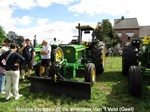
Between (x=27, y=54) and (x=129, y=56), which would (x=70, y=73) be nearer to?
(x=27, y=54)

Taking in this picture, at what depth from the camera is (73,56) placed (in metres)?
5.92

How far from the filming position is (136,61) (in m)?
5.96

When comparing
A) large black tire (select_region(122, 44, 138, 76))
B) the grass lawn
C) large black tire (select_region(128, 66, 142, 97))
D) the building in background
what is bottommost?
the grass lawn

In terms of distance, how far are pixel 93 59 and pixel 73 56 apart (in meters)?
0.87

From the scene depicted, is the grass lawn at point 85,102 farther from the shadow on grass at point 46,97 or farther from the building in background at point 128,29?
the building in background at point 128,29

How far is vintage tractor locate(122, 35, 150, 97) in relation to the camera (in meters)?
4.12

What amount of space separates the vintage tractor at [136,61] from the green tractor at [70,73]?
1.05 meters

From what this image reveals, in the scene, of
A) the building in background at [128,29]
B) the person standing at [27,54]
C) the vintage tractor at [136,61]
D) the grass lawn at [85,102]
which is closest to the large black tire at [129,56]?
the vintage tractor at [136,61]

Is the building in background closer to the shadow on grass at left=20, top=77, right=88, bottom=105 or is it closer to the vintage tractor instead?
the vintage tractor

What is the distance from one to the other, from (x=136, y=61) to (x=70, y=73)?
102 inches

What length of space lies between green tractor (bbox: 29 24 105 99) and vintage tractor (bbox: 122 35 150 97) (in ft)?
3.44

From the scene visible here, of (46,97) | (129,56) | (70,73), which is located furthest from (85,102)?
(129,56)

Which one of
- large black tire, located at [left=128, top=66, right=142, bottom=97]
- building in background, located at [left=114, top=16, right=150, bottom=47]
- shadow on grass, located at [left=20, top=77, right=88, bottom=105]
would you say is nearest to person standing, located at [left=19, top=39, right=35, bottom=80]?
shadow on grass, located at [left=20, top=77, right=88, bottom=105]

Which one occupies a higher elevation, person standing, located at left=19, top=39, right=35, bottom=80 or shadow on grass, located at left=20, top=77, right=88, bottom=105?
person standing, located at left=19, top=39, right=35, bottom=80
